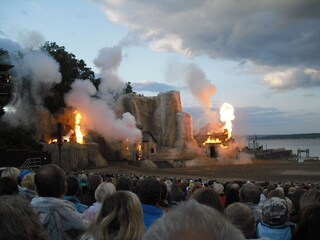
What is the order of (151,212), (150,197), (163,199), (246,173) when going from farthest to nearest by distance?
(246,173), (163,199), (150,197), (151,212)

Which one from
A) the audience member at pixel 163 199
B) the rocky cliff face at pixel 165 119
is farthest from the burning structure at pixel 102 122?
the audience member at pixel 163 199

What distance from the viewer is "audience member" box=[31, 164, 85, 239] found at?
4.02 meters

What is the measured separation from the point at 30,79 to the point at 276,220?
150ft

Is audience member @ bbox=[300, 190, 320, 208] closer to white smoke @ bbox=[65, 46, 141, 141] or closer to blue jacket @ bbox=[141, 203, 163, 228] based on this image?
blue jacket @ bbox=[141, 203, 163, 228]

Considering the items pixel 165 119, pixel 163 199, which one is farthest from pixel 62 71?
pixel 163 199

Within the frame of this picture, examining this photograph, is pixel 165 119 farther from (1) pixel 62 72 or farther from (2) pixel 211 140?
(1) pixel 62 72

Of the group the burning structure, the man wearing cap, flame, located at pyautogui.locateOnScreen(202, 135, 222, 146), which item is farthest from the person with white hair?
flame, located at pyautogui.locateOnScreen(202, 135, 222, 146)

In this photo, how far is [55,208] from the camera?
4145 millimetres

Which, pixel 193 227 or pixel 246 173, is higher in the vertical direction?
pixel 193 227

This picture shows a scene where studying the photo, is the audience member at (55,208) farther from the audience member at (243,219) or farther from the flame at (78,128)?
the flame at (78,128)

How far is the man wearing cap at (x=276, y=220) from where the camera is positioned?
4.33m

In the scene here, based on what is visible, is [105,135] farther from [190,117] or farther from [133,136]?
[190,117]

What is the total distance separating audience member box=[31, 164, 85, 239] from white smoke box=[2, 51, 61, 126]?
42.2 meters

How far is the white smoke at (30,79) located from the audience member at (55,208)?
42.2 meters
